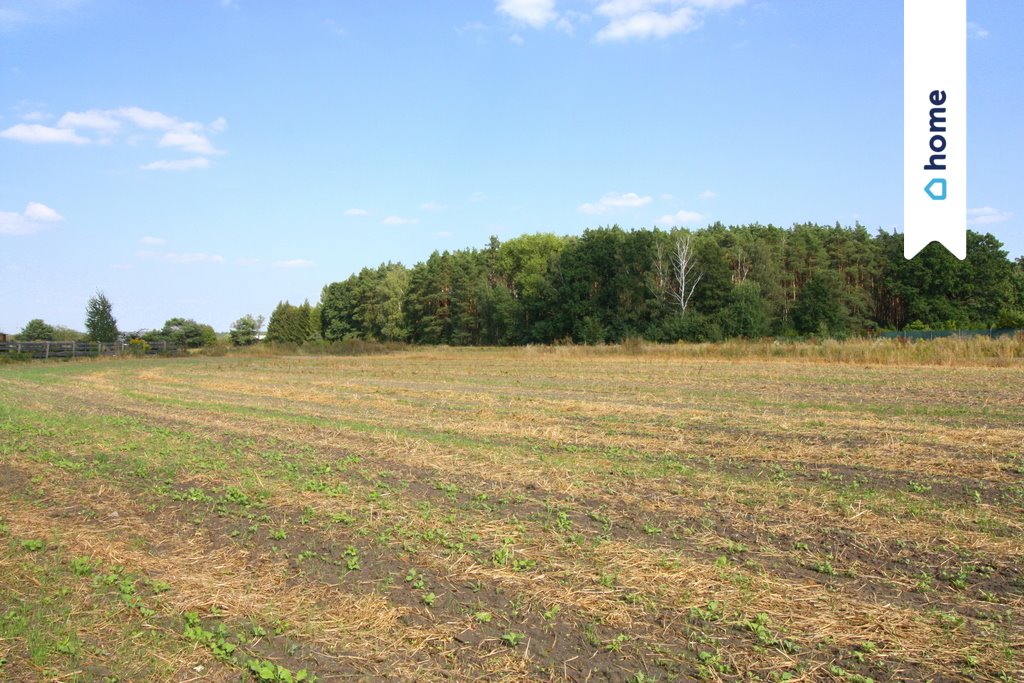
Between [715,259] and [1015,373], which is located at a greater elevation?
[715,259]

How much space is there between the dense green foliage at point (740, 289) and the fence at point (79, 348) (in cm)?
3592

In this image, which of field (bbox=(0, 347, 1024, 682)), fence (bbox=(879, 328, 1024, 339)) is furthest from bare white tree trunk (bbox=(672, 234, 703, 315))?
field (bbox=(0, 347, 1024, 682))

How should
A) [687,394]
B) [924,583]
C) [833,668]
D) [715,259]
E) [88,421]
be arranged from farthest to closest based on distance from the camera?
1. [715,259]
2. [687,394]
3. [88,421]
4. [924,583]
5. [833,668]

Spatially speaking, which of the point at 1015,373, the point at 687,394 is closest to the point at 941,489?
the point at 687,394

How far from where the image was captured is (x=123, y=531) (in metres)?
6.74

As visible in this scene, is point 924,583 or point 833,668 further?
point 924,583

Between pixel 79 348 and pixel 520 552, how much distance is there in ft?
209

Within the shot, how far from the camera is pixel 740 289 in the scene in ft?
200

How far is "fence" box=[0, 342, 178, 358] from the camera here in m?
52.4

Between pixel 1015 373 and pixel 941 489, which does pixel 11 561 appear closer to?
pixel 941 489

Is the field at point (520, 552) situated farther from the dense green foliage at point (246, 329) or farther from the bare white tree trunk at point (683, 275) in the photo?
the dense green foliage at point (246, 329)

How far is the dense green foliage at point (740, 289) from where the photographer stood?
6294 centimetres

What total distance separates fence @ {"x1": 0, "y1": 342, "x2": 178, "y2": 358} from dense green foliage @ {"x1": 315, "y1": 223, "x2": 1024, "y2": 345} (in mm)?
35920

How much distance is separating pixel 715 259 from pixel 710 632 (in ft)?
203
